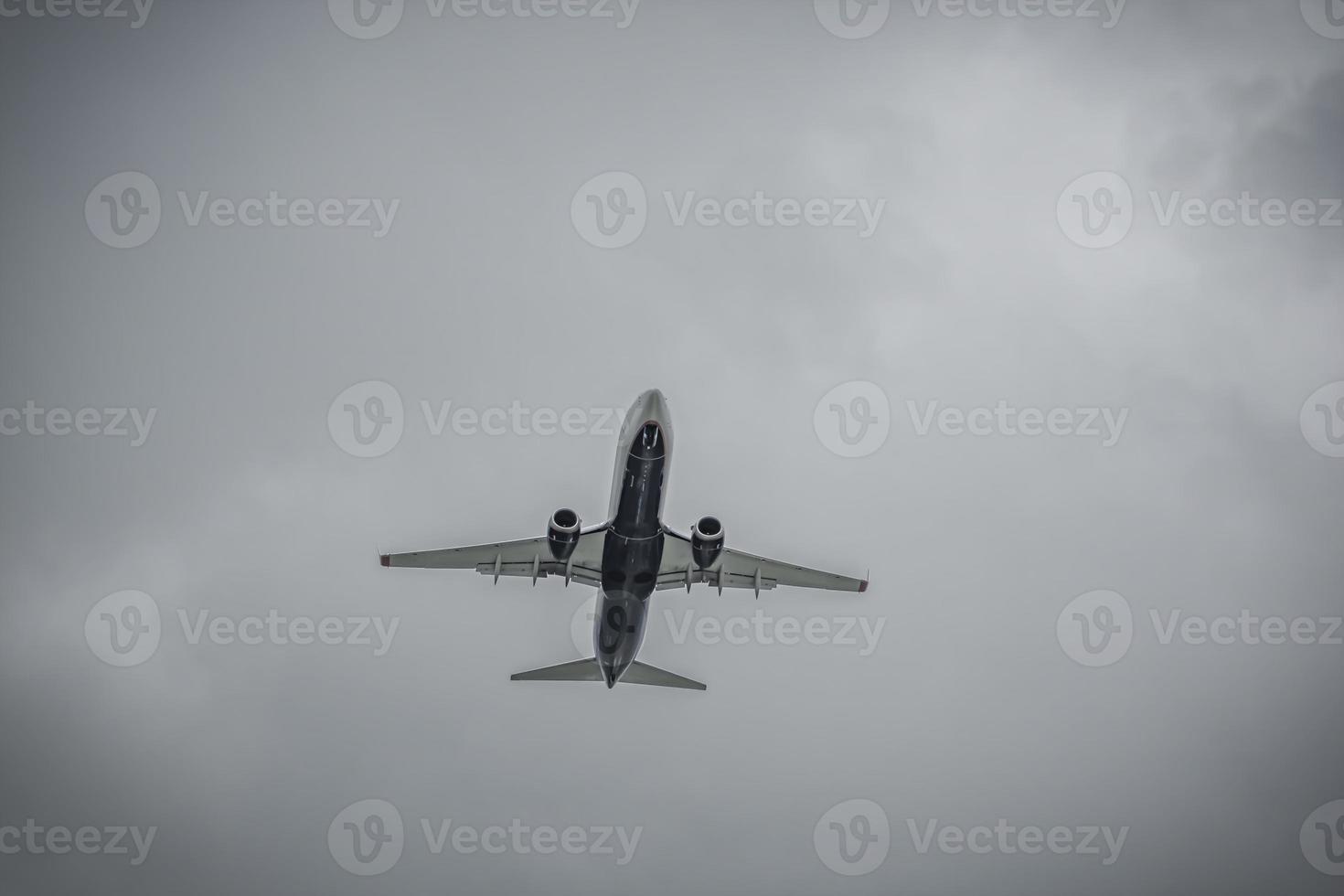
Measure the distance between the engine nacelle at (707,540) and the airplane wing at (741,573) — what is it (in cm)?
338

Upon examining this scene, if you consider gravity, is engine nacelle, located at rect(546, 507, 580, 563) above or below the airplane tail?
above

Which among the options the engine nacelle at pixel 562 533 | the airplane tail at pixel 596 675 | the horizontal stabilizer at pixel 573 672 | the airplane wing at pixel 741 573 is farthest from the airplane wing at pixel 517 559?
the airplane tail at pixel 596 675

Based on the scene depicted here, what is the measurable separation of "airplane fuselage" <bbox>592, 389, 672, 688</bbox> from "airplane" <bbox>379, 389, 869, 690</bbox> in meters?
0.04

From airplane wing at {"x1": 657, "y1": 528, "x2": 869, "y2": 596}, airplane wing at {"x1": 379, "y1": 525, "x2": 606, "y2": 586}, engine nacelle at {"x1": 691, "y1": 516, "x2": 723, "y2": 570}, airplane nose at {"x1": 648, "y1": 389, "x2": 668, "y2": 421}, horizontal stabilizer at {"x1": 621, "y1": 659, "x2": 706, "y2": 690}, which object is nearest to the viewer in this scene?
airplane nose at {"x1": 648, "y1": 389, "x2": 668, "y2": 421}

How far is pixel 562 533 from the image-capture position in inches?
1453

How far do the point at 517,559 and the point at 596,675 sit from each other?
7.36 meters

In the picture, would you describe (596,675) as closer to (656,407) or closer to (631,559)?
(631,559)

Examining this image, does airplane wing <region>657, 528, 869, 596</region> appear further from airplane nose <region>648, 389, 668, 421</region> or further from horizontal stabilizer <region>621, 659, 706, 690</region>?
airplane nose <region>648, 389, 668, 421</region>

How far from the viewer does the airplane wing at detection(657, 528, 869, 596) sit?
140 ft

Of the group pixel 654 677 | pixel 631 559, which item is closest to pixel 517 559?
pixel 631 559

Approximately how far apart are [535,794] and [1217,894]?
50029 millimetres

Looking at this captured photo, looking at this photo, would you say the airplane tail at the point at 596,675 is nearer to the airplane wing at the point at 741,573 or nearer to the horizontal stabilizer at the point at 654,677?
the horizontal stabilizer at the point at 654,677

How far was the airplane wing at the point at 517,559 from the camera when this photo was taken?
40938 mm

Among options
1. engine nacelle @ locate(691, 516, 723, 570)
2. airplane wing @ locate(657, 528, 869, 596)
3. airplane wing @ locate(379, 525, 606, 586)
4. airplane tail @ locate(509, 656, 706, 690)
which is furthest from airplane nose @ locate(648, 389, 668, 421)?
airplane tail @ locate(509, 656, 706, 690)
